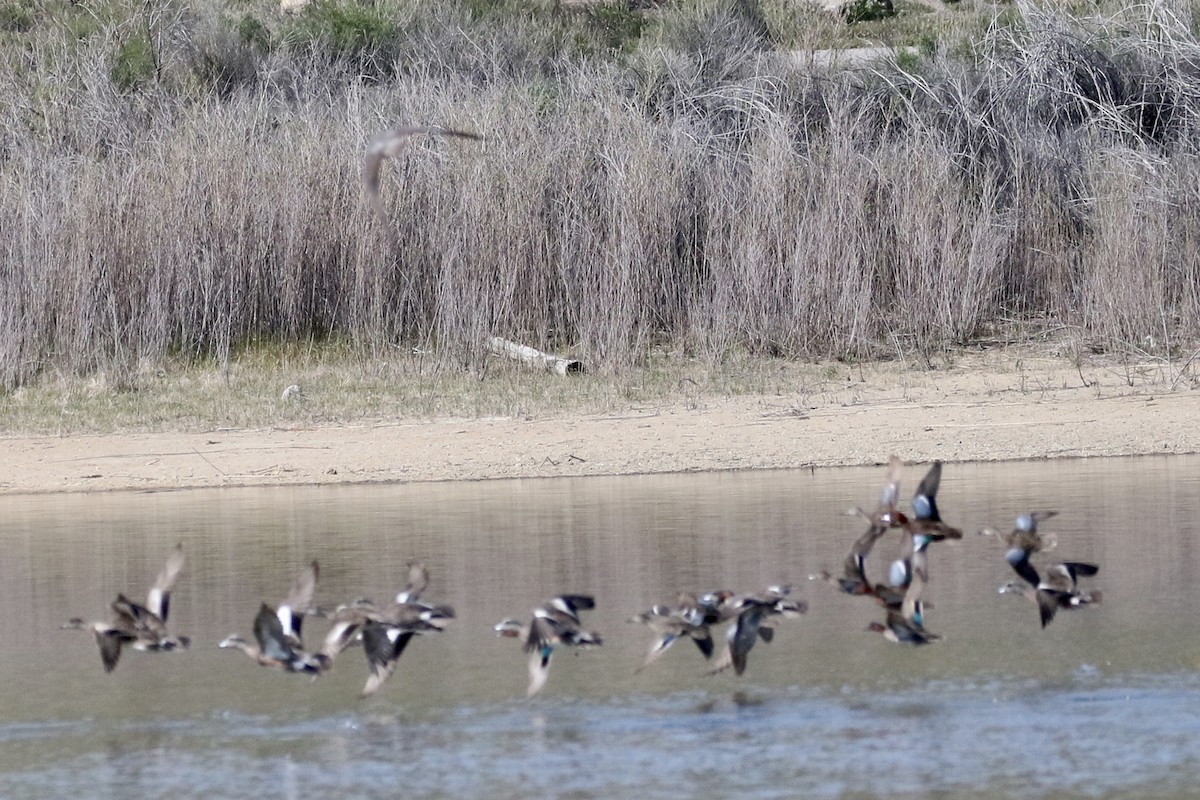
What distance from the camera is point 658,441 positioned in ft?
38.5

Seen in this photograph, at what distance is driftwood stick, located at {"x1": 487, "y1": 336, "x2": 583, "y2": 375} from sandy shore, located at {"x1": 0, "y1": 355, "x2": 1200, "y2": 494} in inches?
60.0

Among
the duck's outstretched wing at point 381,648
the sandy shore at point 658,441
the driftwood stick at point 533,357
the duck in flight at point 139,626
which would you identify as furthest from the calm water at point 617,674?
the driftwood stick at point 533,357

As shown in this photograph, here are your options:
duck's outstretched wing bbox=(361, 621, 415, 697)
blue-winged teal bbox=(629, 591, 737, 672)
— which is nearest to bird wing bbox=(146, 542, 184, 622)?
duck's outstretched wing bbox=(361, 621, 415, 697)

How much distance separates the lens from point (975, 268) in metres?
15.1

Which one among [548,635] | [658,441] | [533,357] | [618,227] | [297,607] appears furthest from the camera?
[618,227]

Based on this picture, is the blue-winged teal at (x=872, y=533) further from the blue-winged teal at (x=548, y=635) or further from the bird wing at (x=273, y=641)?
the bird wing at (x=273, y=641)

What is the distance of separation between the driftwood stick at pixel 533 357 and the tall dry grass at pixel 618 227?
16 cm

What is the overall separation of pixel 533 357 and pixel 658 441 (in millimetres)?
2995

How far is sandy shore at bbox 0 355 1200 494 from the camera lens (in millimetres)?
11344

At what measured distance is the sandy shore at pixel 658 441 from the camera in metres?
11.3

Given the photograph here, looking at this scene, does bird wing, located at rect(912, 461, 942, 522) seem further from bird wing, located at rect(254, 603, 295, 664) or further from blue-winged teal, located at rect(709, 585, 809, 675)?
bird wing, located at rect(254, 603, 295, 664)

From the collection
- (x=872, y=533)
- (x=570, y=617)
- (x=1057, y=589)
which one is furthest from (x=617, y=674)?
(x=1057, y=589)

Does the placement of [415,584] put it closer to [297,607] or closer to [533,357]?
[297,607]

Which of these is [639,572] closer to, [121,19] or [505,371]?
[505,371]
